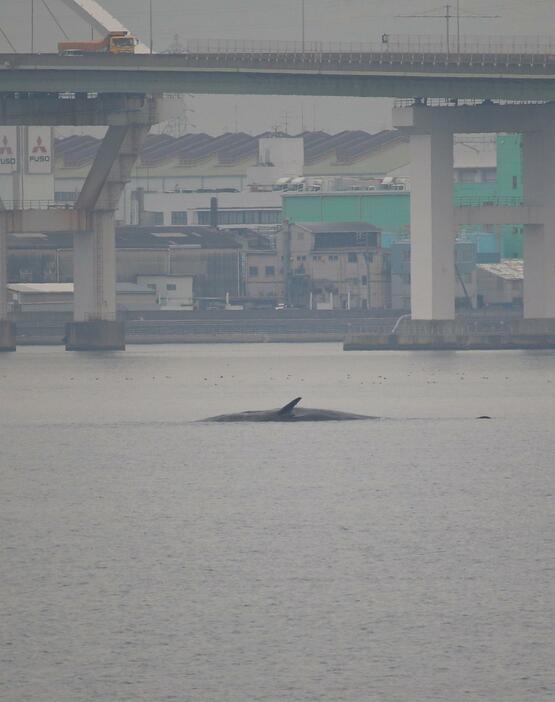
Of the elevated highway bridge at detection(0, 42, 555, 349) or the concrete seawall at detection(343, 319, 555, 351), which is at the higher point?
the elevated highway bridge at detection(0, 42, 555, 349)

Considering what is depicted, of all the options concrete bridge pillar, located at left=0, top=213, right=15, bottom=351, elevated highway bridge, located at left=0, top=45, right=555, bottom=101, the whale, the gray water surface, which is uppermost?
elevated highway bridge, located at left=0, top=45, right=555, bottom=101

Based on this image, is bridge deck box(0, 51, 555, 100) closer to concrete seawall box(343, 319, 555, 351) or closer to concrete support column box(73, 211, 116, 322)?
concrete support column box(73, 211, 116, 322)

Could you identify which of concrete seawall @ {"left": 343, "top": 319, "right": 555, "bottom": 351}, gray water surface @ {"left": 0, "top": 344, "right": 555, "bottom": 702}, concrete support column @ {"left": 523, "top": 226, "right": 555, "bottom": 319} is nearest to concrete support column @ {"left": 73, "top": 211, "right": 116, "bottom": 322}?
concrete seawall @ {"left": 343, "top": 319, "right": 555, "bottom": 351}

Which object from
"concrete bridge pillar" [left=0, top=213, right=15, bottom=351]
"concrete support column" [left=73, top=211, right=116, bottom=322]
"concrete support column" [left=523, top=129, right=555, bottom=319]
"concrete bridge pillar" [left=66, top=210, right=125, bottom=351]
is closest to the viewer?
"concrete support column" [left=523, top=129, right=555, bottom=319]

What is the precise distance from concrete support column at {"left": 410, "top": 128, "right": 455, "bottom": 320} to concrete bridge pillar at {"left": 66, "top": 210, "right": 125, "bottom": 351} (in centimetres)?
2569

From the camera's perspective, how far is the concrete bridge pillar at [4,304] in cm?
17125

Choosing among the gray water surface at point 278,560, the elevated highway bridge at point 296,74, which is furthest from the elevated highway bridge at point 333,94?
the gray water surface at point 278,560

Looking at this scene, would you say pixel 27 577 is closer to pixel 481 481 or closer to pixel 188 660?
pixel 188 660

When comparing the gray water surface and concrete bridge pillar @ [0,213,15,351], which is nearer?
the gray water surface

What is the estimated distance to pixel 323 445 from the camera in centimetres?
7406

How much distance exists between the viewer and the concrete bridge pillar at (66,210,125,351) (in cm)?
17000

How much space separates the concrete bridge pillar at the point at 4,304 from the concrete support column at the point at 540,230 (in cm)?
4388

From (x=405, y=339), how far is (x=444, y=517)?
125266mm

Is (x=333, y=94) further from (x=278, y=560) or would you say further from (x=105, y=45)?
(x=278, y=560)
